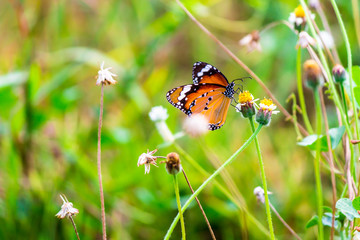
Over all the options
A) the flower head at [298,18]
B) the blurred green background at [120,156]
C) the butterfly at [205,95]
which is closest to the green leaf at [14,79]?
the blurred green background at [120,156]

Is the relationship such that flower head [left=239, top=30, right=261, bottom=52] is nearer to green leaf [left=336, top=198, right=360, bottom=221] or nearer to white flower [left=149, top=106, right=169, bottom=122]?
white flower [left=149, top=106, right=169, bottom=122]

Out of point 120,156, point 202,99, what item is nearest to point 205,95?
point 202,99

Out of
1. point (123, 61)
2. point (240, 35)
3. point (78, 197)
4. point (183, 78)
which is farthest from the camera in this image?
point (240, 35)

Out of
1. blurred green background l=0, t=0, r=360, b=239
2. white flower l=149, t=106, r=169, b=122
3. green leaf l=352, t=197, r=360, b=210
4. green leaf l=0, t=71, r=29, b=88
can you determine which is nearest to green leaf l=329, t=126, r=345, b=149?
green leaf l=352, t=197, r=360, b=210

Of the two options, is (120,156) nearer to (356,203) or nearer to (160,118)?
(160,118)

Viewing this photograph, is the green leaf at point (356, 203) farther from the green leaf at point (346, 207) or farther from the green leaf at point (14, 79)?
the green leaf at point (14, 79)

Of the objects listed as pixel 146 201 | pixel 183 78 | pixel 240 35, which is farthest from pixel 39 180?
pixel 240 35

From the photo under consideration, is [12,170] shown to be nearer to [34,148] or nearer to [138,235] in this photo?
[34,148]
